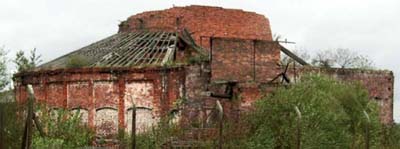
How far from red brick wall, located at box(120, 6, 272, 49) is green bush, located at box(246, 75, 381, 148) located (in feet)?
27.4

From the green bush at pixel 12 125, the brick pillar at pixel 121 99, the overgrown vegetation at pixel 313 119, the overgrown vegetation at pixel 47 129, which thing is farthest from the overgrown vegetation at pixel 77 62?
the green bush at pixel 12 125

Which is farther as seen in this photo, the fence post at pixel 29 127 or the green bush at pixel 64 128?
the green bush at pixel 64 128

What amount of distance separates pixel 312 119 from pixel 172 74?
327 inches

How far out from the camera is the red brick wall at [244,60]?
82.9 feet

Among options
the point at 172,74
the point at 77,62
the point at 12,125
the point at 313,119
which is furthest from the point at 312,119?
the point at 77,62

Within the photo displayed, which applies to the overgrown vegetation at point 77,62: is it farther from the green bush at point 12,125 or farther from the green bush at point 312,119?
the green bush at point 12,125

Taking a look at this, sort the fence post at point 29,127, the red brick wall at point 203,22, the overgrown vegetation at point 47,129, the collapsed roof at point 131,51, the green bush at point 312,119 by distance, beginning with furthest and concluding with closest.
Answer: the red brick wall at point 203,22, the collapsed roof at point 131,51, the green bush at point 312,119, the overgrown vegetation at point 47,129, the fence post at point 29,127

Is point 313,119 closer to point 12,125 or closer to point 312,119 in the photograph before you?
point 312,119

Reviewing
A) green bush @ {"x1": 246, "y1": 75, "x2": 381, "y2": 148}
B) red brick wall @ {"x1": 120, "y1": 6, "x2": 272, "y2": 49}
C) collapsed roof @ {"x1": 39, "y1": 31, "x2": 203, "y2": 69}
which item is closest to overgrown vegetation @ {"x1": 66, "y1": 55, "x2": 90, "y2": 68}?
collapsed roof @ {"x1": 39, "y1": 31, "x2": 203, "y2": 69}

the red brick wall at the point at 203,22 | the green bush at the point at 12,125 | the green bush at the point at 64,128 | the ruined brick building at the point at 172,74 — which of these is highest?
the red brick wall at the point at 203,22

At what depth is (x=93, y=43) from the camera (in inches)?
1256

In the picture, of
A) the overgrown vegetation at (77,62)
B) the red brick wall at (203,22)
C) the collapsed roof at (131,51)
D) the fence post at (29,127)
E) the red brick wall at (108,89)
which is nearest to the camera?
the fence post at (29,127)

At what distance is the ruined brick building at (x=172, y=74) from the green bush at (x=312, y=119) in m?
2.30

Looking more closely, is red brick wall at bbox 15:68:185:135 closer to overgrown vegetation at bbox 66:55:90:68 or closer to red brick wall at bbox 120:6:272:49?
overgrown vegetation at bbox 66:55:90:68
